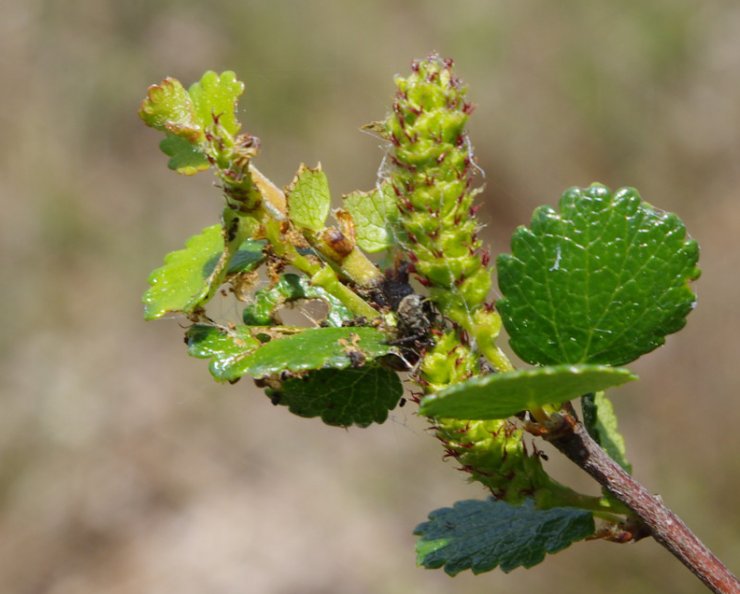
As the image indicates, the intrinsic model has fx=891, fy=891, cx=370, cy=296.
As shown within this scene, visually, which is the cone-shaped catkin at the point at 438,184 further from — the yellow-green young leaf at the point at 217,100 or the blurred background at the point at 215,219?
the blurred background at the point at 215,219

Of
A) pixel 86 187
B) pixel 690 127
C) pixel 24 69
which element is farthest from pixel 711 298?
pixel 24 69

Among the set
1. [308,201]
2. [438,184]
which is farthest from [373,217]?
[438,184]

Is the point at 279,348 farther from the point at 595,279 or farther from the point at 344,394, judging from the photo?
the point at 595,279

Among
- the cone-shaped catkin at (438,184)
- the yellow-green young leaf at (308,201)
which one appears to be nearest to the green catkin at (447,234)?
the cone-shaped catkin at (438,184)

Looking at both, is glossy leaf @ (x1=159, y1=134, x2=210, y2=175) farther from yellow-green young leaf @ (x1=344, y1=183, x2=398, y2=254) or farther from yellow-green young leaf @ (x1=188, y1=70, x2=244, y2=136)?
yellow-green young leaf @ (x1=344, y1=183, x2=398, y2=254)

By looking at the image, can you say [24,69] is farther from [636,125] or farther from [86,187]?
[636,125]

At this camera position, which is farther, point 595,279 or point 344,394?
point 344,394
